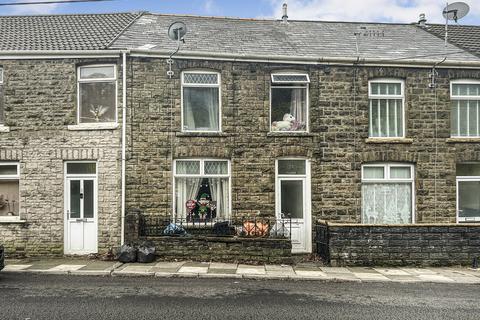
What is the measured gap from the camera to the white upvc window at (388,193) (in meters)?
15.9

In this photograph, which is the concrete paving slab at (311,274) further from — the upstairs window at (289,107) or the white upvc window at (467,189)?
the white upvc window at (467,189)

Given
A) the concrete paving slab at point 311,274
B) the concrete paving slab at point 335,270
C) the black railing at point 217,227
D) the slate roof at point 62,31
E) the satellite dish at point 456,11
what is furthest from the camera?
the satellite dish at point 456,11

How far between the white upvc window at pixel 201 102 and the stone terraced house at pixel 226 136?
0.03 meters

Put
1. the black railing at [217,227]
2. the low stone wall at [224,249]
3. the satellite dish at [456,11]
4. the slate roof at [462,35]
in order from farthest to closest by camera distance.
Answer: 1. the slate roof at [462,35]
2. the satellite dish at [456,11]
3. the black railing at [217,227]
4. the low stone wall at [224,249]

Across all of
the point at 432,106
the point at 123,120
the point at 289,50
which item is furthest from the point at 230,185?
the point at 432,106

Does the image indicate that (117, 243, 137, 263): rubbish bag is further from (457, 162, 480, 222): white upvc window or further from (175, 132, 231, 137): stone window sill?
(457, 162, 480, 222): white upvc window

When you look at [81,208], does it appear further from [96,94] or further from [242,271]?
[242,271]

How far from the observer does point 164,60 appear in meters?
15.1

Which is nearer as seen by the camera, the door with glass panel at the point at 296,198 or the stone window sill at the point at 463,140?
the door with glass panel at the point at 296,198

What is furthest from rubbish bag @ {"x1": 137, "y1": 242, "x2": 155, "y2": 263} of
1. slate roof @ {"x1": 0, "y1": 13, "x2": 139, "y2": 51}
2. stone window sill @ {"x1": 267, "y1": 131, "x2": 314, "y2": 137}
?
slate roof @ {"x1": 0, "y1": 13, "x2": 139, "y2": 51}

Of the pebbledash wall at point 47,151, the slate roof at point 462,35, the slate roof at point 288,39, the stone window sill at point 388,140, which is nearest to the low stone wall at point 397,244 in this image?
the stone window sill at point 388,140

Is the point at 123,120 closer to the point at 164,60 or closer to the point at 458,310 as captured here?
Result: the point at 164,60

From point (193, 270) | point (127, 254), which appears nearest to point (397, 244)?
point (193, 270)

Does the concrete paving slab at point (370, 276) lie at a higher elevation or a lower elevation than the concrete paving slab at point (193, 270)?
lower
